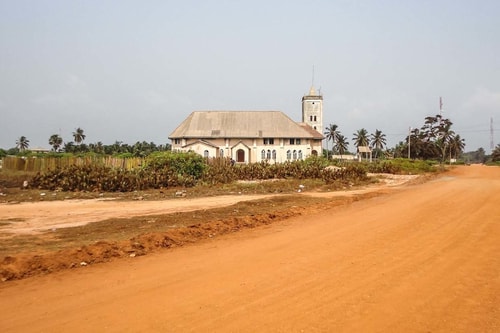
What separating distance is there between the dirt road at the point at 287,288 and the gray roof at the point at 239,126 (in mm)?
51333

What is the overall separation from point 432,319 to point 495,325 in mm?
590

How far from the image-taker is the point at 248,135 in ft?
196

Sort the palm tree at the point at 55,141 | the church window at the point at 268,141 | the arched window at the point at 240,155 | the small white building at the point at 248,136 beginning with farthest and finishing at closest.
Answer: the palm tree at the point at 55,141 → the church window at the point at 268,141 → the arched window at the point at 240,155 → the small white building at the point at 248,136

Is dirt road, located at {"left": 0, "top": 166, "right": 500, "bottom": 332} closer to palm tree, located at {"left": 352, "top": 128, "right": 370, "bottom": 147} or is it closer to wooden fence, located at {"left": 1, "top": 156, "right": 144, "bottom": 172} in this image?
wooden fence, located at {"left": 1, "top": 156, "right": 144, "bottom": 172}

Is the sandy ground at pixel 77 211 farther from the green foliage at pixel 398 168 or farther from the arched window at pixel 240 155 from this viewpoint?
the arched window at pixel 240 155

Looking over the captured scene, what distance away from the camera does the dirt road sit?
4.47m

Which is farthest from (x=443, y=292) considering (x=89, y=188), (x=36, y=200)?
(x=89, y=188)

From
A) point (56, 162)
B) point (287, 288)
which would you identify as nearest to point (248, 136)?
point (56, 162)

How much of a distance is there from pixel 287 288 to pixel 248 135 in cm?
5458

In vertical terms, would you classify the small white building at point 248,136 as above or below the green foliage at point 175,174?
above

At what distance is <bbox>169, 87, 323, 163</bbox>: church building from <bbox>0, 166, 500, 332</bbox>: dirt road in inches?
1975

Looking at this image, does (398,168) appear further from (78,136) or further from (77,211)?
(78,136)

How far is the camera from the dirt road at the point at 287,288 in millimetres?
4473

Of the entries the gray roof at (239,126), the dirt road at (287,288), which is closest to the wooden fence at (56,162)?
the dirt road at (287,288)
